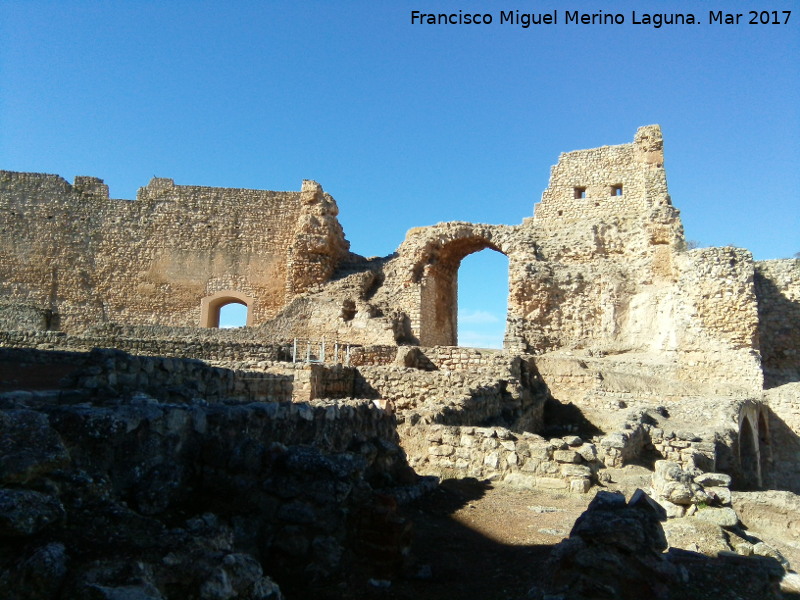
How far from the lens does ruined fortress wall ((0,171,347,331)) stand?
23562 millimetres

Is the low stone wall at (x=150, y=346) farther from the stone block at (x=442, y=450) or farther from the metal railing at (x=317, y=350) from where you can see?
the stone block at (x=442, y=450)

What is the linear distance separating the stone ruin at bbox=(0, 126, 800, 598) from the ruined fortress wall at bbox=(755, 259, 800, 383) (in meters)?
0.06

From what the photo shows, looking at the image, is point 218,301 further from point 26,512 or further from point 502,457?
point 26,512

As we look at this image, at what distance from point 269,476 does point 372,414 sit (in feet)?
10.1

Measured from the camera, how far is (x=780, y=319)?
19359 mm

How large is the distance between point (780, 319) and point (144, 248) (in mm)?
22199

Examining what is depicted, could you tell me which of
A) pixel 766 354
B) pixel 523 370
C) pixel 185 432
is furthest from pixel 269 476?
pixel 766 354

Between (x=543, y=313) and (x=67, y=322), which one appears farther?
(x=67, y=322)

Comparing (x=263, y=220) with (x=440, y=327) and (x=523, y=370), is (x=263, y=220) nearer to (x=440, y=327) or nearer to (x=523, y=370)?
(x=440, y=327)

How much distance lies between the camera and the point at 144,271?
78.0ft

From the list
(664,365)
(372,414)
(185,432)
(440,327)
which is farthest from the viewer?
(440,327)

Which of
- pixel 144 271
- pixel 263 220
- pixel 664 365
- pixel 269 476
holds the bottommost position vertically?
pixel 269 476

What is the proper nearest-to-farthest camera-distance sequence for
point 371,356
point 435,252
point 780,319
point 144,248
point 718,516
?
point 718,516, point 371,356, point 780,319, point 435,252, point 144,248

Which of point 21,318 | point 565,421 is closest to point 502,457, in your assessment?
point 565,421
